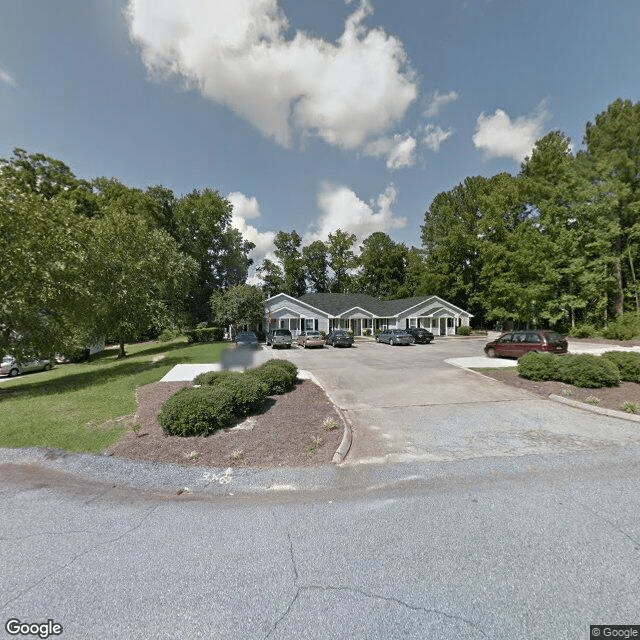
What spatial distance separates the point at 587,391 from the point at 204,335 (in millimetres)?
29524

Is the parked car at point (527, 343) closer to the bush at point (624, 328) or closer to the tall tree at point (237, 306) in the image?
the bush at point (624, 328)

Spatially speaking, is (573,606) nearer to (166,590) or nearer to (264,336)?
(166,590)

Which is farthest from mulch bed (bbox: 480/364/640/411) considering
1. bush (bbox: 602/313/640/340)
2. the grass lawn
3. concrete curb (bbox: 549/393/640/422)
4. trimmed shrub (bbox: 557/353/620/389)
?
bush (bbox: 602/313/640/340)

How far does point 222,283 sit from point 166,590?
4307cm

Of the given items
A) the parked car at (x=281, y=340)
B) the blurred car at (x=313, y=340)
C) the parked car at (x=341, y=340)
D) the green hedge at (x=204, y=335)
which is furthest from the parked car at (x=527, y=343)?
the green hedge at (x=204, y=335)

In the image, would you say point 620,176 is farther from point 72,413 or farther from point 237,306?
point 72,413

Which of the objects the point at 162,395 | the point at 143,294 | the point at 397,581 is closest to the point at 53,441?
the point at 162,395

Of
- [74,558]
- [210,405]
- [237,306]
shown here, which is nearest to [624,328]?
[210,405]

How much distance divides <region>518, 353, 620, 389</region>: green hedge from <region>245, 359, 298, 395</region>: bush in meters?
8.12

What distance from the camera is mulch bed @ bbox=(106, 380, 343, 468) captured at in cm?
526

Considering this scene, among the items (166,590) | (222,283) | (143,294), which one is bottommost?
(166,590)

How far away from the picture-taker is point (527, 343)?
1645 cm

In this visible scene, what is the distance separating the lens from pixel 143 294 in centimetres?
2138

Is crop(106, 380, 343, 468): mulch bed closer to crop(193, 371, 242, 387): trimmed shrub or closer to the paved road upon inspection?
the paved road
